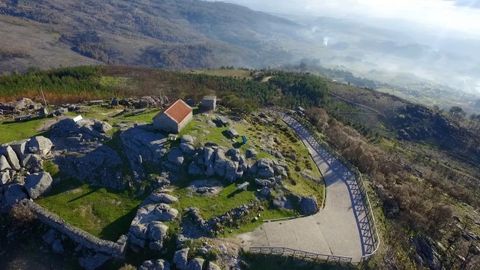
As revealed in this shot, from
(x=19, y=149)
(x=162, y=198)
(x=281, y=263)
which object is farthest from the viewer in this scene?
(x=19, y=149)

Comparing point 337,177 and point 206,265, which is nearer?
point 206,265

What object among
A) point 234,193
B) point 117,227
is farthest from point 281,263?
point 117,227

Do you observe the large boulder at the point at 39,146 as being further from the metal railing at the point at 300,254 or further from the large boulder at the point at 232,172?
the metal railing at the point at 300,254

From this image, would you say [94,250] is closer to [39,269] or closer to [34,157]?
[39,269]

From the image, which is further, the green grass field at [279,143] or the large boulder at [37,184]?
the green grass field at [279,143]

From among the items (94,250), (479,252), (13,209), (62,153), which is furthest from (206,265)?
(479,252)

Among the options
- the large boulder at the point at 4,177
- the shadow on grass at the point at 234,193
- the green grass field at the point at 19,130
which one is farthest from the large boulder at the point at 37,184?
the shadow on grass at the point at 234,193

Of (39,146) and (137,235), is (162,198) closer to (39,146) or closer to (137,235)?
(137,235)
